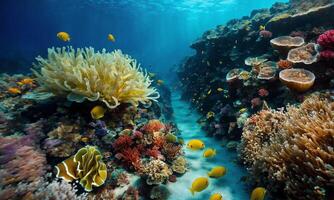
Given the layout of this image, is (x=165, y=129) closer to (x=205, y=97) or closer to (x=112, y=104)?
(x=112, y=104)

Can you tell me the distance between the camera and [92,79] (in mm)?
4871

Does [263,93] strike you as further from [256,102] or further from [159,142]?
[159,142]

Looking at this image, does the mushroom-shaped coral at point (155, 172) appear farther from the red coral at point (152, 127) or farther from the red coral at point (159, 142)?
the red coral at point (152, 127)

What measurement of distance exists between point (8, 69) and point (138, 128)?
26.2 m

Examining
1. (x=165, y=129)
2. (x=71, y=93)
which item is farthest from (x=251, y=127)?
(x=71, y=93)

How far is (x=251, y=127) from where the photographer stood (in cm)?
576

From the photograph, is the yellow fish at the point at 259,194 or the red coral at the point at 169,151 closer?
the yellow fish at the point at 259,194

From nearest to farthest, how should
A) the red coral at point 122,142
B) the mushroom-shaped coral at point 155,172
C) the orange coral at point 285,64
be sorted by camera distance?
1. the mushroom-shaped coral at point 155,172
2. the red coral at point 122,142
3. the orange coral at point 285,64

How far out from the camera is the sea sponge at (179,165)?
543 cm

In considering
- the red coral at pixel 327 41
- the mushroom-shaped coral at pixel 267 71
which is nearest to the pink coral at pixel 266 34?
the mushroom-shaped coral at pixel 267 71

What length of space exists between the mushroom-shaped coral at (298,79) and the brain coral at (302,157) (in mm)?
1255

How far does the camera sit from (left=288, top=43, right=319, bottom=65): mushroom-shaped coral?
6.31m

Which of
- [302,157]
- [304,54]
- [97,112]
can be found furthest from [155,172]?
[304,54]

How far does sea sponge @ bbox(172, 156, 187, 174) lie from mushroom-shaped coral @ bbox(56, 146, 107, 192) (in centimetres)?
178
